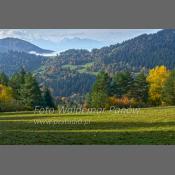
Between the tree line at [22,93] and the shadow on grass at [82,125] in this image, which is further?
the tree line at [22,93]

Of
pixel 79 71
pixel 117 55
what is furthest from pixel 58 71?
pixel 117 55

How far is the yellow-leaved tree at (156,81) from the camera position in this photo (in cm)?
1650

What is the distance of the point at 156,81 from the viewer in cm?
1653

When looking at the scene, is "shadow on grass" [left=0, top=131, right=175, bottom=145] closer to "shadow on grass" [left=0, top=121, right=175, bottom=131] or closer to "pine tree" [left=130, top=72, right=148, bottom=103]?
"shadow on grass" [left=0, top=121, right=175, bottom=131]

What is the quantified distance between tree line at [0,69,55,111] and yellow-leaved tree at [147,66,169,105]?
2625 millimetres

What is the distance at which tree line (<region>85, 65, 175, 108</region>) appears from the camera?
16.5 m

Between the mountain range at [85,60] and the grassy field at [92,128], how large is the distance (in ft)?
2.74

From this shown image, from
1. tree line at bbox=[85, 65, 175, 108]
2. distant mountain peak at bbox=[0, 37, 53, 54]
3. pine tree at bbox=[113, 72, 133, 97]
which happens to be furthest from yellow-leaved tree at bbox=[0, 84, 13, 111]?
pine tree at bbox=[113, 72, 133, 97]

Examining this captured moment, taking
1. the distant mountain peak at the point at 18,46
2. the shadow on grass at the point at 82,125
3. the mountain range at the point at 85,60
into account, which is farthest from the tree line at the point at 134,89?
the distant mountain peak at the point at 18,46

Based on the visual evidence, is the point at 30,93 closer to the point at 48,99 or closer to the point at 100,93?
the point at 48,99

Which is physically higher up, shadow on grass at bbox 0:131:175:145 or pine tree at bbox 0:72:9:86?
pine tree at bbox 0:72:9:86

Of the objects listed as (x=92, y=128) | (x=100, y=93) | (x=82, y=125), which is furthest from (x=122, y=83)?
(x=82, y=125)

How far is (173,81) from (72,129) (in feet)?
9.61

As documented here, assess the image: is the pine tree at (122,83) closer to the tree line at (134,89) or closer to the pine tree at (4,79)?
the tree line at (134,89)
